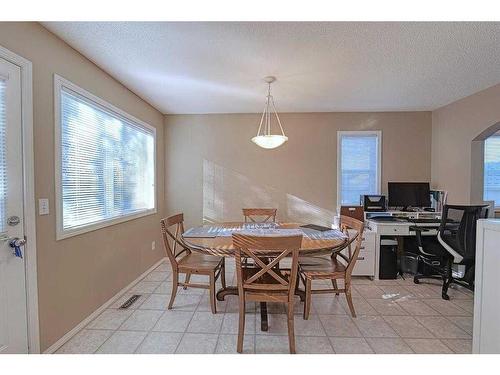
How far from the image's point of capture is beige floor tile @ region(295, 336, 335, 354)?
5.89 feet

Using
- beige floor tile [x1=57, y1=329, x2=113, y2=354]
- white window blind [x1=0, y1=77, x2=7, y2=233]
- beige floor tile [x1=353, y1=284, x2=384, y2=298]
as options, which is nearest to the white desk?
beige floor tile [x1=353, y1=284, x2=384, y2=298]

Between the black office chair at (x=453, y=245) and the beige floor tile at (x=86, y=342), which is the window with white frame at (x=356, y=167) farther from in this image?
the beige floor tile at (x=86, y=342)

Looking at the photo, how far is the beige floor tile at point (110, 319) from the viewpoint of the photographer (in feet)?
6.89

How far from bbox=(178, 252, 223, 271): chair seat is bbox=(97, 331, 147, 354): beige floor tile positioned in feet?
2.11

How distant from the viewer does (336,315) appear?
2287 mm

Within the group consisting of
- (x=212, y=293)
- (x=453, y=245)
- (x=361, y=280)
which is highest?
(x=453, y=245)

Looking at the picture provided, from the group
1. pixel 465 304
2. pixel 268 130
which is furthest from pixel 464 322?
pixel 268 130

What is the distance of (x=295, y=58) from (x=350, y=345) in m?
2.43

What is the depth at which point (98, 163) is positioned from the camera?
2.42m

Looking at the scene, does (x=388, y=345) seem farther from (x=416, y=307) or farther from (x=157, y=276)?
(x=157, y=276)

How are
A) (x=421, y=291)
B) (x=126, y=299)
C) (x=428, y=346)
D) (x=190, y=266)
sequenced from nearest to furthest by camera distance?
(x=428, y=346) → (x=190, y=266) → (x=126, y=299) → (x=421, y=291)

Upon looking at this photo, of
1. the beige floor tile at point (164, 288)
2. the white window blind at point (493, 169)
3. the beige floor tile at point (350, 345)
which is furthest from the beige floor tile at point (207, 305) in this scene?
A: the white window blind at point (493, 169)
